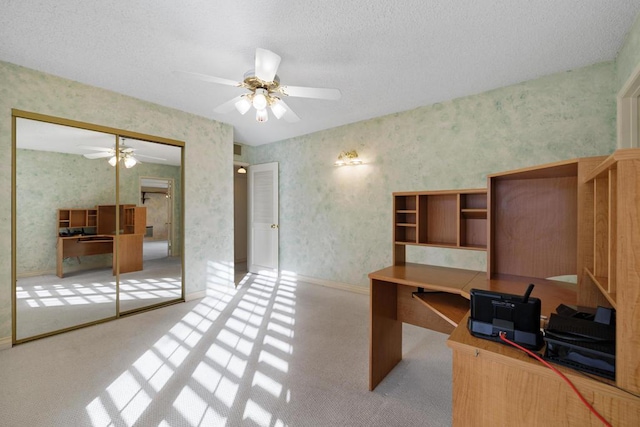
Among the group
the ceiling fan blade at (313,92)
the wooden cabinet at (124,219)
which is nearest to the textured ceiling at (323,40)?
the ceiling fan blade at (313,92)

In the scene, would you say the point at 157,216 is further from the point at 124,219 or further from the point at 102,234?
the point at 102,234

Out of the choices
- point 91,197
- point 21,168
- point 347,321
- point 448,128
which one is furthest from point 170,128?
point 448,128

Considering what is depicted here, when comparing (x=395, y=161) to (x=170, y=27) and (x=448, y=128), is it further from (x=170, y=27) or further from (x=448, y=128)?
(x=170, y=27)

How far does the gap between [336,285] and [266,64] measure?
11.1 feet

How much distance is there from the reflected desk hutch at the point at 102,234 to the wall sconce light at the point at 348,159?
9.17 feet

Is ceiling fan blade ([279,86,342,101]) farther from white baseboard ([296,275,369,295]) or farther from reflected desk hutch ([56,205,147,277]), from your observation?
white baseboard ([296,275,369,295])

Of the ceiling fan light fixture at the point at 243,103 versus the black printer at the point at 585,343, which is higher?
the ceiling fan light fixture at the point at 243,103

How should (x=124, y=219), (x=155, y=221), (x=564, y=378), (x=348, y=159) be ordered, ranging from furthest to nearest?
1. (x=348, y=159)
2. (x=155, y=221)
3. (x=124, y=219)
4. (x=564, y=378)

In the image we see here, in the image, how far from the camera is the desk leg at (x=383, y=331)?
201 cm

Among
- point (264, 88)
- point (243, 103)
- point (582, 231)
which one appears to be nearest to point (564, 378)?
point (582, 231)

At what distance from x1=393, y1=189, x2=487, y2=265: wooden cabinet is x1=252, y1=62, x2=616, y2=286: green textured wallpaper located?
1156 mm

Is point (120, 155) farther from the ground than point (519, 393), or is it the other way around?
point (120, 155)

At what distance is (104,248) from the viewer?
318 cm

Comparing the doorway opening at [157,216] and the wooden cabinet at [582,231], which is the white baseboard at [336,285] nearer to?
the doorway opening at [157,216]
